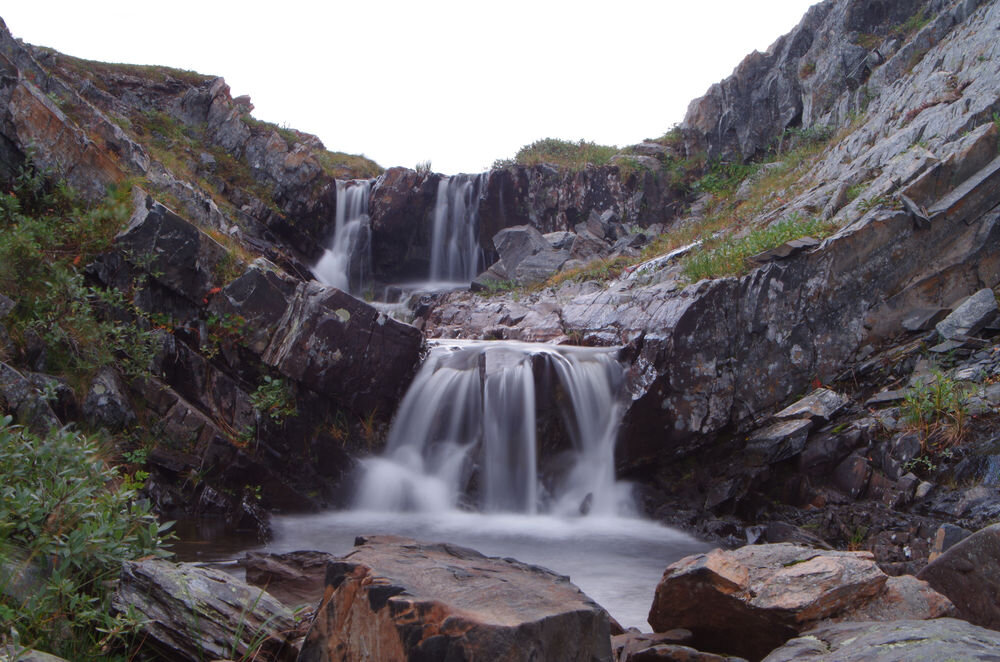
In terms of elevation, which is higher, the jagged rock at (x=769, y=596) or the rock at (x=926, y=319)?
the rock at (x=926, y=319)

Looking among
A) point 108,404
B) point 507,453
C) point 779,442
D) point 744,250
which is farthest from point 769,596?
point 744,250

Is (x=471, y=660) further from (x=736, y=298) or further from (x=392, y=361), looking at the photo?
(x=736, y=298)

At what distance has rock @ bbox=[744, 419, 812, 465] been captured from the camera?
826 centimetres

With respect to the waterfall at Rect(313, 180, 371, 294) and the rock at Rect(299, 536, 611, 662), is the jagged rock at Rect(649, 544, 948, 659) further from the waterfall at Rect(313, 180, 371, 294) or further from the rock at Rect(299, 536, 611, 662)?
the waterfall at Rect(313, 180, 371, 294)

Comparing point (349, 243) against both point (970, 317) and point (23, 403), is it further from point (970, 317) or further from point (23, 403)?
point (970, 317)

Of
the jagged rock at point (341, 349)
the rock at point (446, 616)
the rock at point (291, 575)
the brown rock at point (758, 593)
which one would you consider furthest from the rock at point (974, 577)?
the jagged rock at point (341, 349)

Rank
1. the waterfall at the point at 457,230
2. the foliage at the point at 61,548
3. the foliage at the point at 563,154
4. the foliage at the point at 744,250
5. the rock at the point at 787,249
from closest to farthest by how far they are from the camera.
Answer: the foliage at the point at 61,548
the rock at the point at 787,249
the foliage at the point at 744,250
the waterfall at the point at 457,230
the foliage at the point at 563,154

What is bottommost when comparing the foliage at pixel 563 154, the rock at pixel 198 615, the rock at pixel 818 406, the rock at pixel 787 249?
the rock at pixel 198 615

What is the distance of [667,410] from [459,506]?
132 inches

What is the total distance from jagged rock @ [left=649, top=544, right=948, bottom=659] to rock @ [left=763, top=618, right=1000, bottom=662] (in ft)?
0.71

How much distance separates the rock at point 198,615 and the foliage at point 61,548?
0.11 meters

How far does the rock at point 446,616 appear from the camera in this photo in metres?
2.74

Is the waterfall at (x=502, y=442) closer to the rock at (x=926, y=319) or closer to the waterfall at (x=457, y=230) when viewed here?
the rock at (x=926, y=319)

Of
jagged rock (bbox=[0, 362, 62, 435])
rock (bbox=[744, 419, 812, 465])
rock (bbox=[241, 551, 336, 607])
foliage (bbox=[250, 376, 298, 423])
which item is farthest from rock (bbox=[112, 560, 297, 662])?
rock (bbox=[744, 419, 812, 465])
